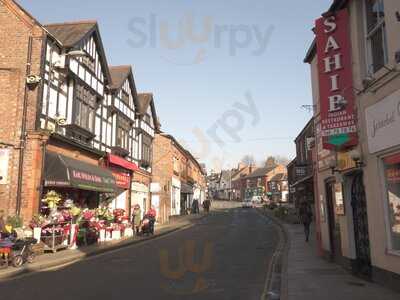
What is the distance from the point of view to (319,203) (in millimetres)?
Answer: 13117

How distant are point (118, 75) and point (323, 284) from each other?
810 inches

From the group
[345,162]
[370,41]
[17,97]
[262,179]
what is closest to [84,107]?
[17,97]

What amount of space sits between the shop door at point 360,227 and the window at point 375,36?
2655 mm

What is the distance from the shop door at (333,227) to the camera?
11.1 m

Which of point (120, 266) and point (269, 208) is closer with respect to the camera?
point (120, 266)

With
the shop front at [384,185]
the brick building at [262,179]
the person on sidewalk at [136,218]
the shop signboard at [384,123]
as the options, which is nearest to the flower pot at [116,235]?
the person on sidewalk at [136,218]

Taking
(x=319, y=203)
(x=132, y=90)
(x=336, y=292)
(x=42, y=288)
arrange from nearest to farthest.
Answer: (x=336, y=292) < (x=42, y=288) < (x=319, y=203) < (x=132, y=90)

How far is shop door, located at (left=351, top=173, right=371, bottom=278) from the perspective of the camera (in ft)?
31.5

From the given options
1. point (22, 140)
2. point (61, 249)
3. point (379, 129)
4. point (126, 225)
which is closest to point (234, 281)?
point (379, 129)

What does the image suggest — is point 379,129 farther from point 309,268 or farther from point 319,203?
point 319,203

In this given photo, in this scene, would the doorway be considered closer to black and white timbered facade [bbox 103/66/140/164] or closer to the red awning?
black and white timbered facade [bbox 103/66/140/164]

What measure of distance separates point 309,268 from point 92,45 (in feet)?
51.3

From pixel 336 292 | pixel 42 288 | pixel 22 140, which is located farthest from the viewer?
pixel 22 140

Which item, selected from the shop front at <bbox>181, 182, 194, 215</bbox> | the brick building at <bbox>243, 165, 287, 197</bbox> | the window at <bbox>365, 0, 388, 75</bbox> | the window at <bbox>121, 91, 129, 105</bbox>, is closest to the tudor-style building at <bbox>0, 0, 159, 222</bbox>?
the window at <bbox>121, 91, 129, 105</bbox>
